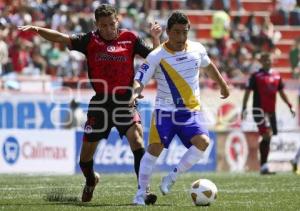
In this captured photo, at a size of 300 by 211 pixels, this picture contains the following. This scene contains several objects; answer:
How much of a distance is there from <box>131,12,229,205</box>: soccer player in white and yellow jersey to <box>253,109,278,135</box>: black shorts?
339 inches

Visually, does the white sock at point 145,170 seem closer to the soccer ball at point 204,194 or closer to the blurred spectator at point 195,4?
the soccer ball at point 204,194

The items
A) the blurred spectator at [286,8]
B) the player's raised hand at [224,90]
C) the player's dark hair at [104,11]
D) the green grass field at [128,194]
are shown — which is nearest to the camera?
the green grass field at [128,194]

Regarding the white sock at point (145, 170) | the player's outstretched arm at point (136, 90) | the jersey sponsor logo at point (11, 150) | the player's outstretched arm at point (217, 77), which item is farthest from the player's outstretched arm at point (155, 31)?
the jersey sponsor logo at point (11, 150)

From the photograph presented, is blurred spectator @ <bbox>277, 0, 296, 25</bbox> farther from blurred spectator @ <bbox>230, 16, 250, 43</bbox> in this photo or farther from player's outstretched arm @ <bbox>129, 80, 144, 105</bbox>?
player's outstretched arm @ <bbox>129, 80, 144, 105</bbox>

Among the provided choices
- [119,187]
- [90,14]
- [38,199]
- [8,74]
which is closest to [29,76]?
[8,74]

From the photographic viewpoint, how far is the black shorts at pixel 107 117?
11.8m

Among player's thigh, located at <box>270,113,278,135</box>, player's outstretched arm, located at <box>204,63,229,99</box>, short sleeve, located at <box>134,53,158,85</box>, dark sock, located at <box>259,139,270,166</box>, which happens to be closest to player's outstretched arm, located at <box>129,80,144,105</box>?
short sleeve, located at <box>134,53,158,85</box>

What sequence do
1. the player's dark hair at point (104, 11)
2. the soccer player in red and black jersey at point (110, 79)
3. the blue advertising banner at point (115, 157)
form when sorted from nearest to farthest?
1. the player's dark hair at point (104, 11)
2. the soccer player in red and black jersey at point (110, 79)
3. the blue advertising banner at point (115, 157)

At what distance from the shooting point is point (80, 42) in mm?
11812

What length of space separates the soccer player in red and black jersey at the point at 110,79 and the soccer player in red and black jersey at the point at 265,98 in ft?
27.1

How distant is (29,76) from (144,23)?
6.10 m

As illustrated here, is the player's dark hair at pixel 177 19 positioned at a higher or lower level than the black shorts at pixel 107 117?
higher

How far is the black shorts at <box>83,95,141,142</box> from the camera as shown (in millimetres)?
11781

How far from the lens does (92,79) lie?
472 inches
